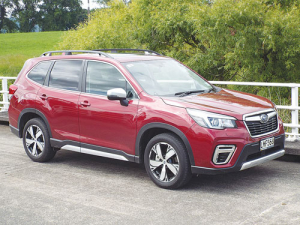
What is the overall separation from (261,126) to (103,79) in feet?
7.60

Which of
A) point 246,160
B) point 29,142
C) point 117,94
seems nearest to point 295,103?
point 246,160

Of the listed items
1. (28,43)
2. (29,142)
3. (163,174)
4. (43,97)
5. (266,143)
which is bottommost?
(163,174)

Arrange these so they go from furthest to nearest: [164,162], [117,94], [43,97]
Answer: [43,97], [117,94], [164,162]

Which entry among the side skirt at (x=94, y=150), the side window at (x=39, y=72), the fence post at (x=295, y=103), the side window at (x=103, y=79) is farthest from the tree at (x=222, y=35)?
the side skirt at (x=94, y=150)

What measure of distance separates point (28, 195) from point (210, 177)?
96.5 inches

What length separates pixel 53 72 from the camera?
7383 millimetres

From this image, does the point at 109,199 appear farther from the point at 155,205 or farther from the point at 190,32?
the point at 190,32

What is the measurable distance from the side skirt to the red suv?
0.01 metres

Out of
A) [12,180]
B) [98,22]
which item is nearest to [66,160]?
[12,180]

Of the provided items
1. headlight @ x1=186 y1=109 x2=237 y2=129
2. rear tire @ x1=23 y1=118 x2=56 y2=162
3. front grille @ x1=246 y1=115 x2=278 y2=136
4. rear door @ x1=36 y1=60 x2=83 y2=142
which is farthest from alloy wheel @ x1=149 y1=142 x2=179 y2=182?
rear tire @ x1=23 y1=118 x2=56 y2=162

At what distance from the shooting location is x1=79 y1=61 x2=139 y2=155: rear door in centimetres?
617

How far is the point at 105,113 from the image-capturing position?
6.38 metres

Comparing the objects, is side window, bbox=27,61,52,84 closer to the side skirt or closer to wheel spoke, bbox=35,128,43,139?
wheel spoke, bbox=35,128,43,139

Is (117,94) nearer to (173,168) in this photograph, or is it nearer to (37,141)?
(173,168)
